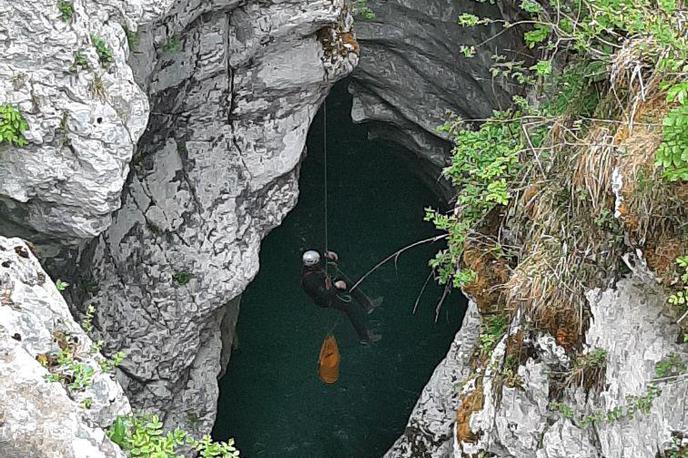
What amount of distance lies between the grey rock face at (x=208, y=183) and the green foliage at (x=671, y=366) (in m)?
3.46

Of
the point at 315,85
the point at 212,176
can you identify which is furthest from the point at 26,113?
the point at 315,85

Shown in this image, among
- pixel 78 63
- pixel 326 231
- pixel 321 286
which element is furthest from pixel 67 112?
pixel 326 231

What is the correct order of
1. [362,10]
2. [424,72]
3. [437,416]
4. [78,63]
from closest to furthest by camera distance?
[78,63]
[437,416]
[362,10]
[424,72]

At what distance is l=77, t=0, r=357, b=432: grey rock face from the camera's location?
588 centimetres

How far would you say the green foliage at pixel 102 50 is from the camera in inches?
171

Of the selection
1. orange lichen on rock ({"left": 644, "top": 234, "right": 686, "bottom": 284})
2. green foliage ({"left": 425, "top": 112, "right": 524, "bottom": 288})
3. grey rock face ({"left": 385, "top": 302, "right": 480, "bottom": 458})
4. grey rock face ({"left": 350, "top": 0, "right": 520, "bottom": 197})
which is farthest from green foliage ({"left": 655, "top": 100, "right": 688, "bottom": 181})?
grey rock face ({"left": 350, "top": 0, "right": 520, "bottom": 197})

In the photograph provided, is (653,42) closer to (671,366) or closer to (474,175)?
(671,366)

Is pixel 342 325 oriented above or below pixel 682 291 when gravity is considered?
below

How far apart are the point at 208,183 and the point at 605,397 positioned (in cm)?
351

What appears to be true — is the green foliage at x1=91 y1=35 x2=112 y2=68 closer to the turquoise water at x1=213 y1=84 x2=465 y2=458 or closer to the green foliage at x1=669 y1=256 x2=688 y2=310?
the green foliage at x1=669 y1=256 x2=688 y2=310

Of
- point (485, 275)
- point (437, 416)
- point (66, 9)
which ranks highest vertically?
point (66, 9)

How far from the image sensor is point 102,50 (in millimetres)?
4359

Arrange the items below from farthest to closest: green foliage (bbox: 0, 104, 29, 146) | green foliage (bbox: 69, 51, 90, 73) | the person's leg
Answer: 1. the person's leg
2. green foliage (bbox: 69, 51, 90, 73)
3. green foliage (bbox: 0, 104, 29, 146)

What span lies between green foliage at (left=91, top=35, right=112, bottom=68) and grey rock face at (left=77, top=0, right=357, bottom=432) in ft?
4.41
